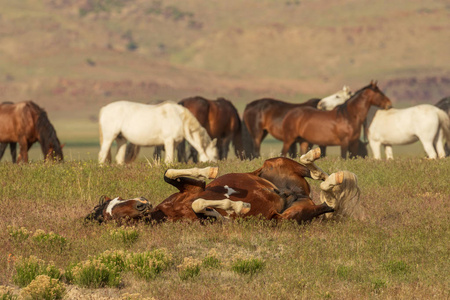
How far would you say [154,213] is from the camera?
28.9 ft

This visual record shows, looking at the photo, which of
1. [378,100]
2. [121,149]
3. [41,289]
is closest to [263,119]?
[378,100]

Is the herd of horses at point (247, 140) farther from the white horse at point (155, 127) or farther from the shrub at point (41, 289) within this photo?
the shrub at point (41, 289)

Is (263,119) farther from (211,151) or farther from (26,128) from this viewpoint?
(26,128)

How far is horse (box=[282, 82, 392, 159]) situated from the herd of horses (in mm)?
31

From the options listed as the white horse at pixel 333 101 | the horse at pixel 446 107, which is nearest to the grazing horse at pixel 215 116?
the white horse at pixel 333 101

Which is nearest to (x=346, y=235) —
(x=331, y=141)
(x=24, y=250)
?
(x=24, y=250)

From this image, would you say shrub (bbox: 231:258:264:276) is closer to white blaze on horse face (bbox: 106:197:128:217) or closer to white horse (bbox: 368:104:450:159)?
white blaze on horse face (bbox: 106:197:128:217)

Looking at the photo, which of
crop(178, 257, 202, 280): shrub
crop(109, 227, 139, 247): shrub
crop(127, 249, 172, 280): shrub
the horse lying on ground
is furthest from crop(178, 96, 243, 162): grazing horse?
crop(178, 257, 202, 280): shrub

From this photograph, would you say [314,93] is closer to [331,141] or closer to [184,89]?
[184,89]

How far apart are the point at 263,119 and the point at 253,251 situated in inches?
606

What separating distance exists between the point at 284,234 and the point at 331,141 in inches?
488

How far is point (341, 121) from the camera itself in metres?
20.0

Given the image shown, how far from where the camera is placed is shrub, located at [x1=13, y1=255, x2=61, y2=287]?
664 centimetres

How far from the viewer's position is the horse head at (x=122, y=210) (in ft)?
27.9
